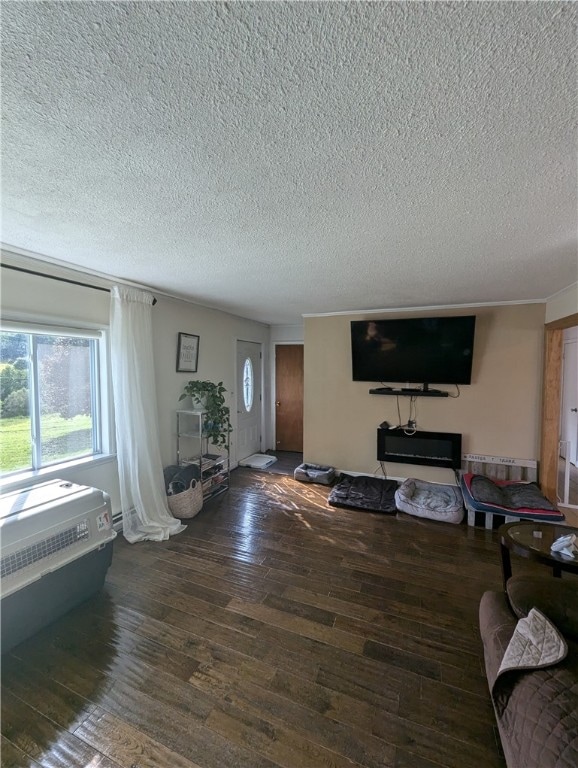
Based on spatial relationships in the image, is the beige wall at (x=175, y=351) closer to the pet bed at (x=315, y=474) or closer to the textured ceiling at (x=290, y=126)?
the pet bed at (x=315, y=474)

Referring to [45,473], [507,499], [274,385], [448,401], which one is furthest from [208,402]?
[507,499]

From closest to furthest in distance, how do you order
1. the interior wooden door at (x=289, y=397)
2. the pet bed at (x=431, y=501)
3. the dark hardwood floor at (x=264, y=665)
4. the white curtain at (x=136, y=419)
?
1. the dark hardwood floor at (x=264, y=665)
2. the white curtain at (x=136, y=419)
3. the pet bed at (x=431, y=501)
4. the interior wooden door at (x=289, y=397)

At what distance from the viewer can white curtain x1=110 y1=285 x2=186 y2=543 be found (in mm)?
2959

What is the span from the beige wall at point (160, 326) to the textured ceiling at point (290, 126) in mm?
396

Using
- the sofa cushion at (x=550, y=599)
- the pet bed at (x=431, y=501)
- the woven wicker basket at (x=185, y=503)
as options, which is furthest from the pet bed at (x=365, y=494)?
the sofa cushion at (x=550, y=599)

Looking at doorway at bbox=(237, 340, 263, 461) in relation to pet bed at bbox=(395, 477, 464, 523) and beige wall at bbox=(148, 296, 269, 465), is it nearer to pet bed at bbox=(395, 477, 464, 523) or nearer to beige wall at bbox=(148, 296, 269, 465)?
beige wall at bbox=(148, 296, 269, 465)

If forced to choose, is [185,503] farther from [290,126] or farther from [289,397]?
[290,126]

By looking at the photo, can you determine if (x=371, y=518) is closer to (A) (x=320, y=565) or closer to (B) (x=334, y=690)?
(A) (x=320, y=565)

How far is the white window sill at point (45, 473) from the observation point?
2.32 metres

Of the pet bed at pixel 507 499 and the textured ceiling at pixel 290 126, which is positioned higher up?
the textured ceiling at pixel 290 126

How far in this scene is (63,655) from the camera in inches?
70.4

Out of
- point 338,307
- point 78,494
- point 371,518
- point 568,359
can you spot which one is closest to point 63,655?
point 78,494

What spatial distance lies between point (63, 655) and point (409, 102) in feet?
9.74

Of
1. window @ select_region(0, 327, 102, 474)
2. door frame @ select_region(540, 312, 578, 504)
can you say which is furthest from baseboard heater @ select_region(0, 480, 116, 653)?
door frame @ select_region(540, 312, 578, 504)
